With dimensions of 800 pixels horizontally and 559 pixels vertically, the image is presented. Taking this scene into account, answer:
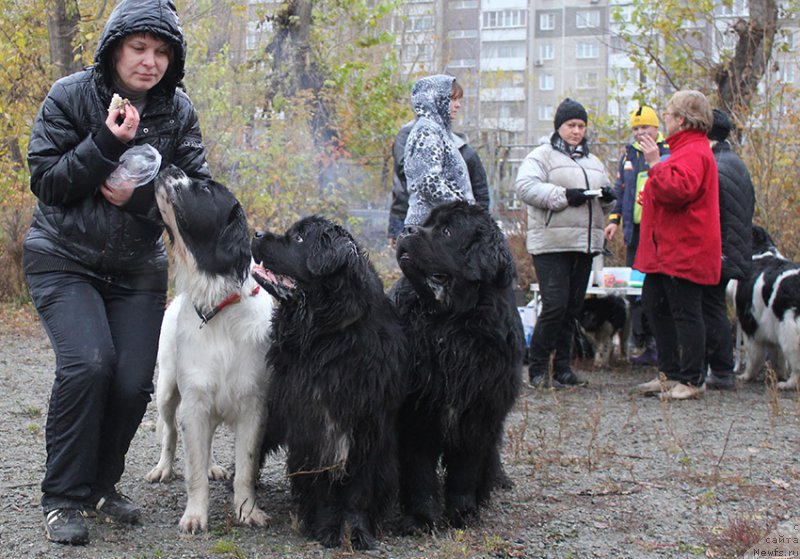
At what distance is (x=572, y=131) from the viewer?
24.1 ft

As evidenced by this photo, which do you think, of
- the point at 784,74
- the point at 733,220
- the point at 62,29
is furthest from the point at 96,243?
the point at 784,74

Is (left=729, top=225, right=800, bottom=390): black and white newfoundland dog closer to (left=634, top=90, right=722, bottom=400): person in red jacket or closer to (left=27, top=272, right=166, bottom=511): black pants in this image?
(left=634, top=90, right=722, bottom=400): person in red jacket

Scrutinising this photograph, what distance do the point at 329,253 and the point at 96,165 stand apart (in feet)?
3.23

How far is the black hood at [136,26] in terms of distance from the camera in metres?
3.49

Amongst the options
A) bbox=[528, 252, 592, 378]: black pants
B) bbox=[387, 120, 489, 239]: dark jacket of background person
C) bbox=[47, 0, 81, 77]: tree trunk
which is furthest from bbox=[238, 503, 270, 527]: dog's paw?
bbox=[47, 0, 81, 77]: tree trunk

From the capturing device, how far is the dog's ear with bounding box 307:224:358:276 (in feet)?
12.0

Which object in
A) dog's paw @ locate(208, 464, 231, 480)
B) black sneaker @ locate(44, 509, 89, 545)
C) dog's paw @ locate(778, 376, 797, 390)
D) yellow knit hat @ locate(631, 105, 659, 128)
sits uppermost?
yellow knit hat @ locate(631, 105, 659, 128)

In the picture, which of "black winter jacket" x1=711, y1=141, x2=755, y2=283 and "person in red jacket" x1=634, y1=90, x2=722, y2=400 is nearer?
"person in red jacket" x1=634, y1=90, x2=722, y2=400

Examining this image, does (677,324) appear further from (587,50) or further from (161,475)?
(587,50)

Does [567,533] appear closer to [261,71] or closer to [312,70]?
[261,71]

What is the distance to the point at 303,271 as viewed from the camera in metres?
3.69

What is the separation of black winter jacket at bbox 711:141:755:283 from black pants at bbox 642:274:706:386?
1.27 feet

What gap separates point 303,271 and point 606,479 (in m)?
2.27

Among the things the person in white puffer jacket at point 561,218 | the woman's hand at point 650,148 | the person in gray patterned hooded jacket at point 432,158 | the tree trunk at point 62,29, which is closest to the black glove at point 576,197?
the person in white puffer jacket at point 561,218
